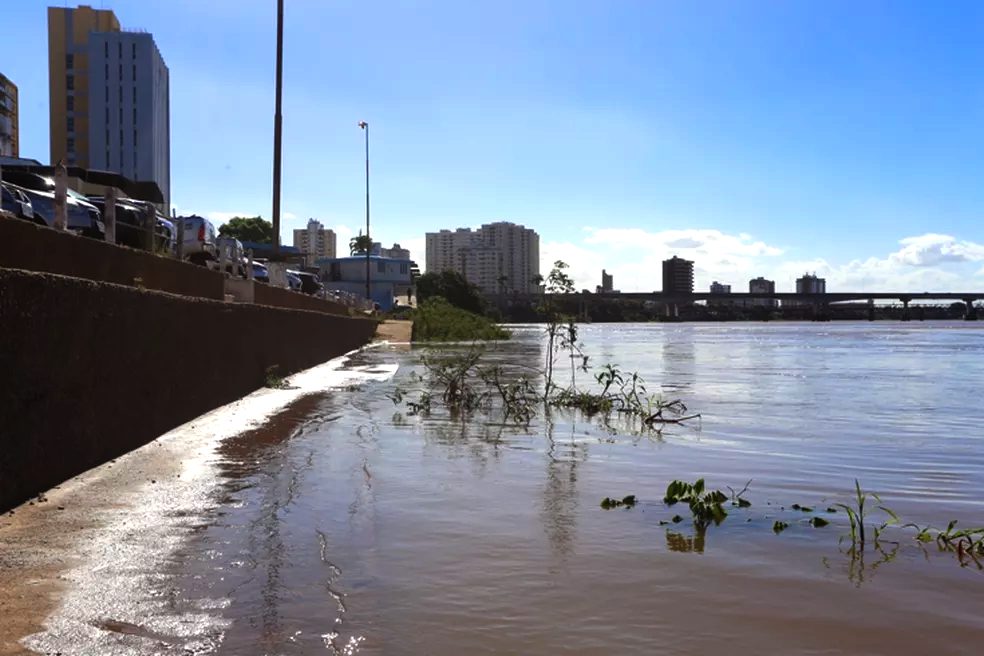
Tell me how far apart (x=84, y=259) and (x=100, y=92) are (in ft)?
279

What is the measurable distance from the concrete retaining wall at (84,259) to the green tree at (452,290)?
8674 centimetres

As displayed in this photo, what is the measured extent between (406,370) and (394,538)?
757 inches

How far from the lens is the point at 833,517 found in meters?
6.69

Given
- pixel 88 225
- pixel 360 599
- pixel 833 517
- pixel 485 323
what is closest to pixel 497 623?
pixel 360 599

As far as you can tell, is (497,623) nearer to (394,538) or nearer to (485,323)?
(394,538)

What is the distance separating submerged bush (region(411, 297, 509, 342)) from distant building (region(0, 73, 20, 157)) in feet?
113

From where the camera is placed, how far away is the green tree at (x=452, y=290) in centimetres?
10412

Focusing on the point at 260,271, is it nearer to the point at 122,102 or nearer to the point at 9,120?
the point at 9,120

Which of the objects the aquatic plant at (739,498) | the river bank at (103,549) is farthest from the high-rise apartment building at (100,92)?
the aquatic plant at (739,498)

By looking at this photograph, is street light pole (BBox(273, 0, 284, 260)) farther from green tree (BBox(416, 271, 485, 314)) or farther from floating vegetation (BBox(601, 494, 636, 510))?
green tree (BBox(416, 271, 485, 314))

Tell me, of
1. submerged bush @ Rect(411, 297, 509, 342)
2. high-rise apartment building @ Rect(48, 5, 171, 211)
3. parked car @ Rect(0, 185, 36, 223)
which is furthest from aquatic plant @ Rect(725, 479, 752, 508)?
high-rise apartment building @ Rect(48, 5, 171, 211)

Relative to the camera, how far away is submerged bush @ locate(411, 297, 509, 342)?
50750 millimetres

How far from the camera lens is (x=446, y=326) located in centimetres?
5103

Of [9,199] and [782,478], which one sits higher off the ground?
[9,199]
